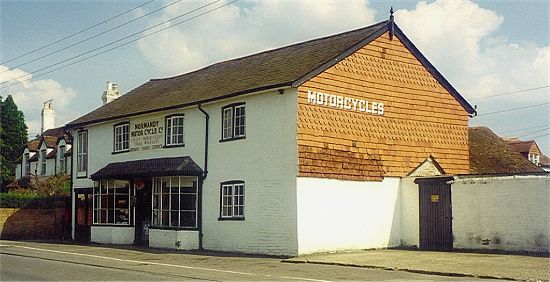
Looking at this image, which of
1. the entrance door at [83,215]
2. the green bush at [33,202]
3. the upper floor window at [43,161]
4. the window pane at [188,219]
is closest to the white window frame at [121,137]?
the entrance door at [83,215]

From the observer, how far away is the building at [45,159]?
149 ft

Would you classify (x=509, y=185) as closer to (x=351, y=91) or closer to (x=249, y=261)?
(x=351, y=91)

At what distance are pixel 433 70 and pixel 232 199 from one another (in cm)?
935

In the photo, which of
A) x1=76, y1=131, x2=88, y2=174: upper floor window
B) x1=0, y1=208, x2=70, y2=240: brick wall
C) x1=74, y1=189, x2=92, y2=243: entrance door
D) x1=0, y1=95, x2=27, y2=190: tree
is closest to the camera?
x1=74, y1=189, x2=92, y2=243: entrance door

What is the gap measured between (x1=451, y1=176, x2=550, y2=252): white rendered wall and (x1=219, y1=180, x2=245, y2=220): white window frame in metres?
7.09

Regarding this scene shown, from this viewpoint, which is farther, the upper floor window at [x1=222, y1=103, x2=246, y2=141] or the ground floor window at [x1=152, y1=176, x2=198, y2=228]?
the ground floor window at [x1=152, y1=176, x2=198, y2=228]

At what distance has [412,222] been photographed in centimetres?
2409

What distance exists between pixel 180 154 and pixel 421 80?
376 inches

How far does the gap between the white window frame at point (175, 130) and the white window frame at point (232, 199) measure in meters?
3.33

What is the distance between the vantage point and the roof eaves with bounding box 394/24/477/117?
25.0 m

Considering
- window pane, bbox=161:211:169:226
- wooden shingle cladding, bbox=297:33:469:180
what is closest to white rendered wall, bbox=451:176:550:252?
wooden shingle cladding, bbox=297:33:469:180

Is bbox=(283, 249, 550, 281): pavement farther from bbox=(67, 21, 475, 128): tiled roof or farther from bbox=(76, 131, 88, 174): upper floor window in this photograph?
bbox=(76, 131, 88, 174): upper floor window

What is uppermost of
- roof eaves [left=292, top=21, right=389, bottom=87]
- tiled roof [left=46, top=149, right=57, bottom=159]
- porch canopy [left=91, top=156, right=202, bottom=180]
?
roof eaves [left=292, top=21, right=389, bottom=87]

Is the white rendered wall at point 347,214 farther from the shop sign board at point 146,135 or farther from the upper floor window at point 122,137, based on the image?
the upper floor window at point 122,137
